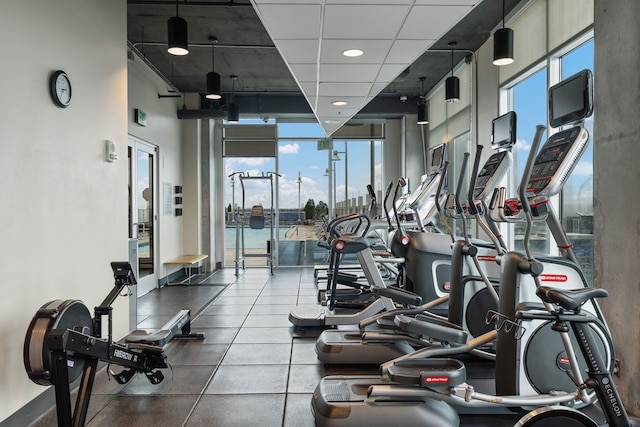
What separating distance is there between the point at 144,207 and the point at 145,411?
5001 millimetres

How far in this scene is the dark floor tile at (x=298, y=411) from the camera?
2777 mm

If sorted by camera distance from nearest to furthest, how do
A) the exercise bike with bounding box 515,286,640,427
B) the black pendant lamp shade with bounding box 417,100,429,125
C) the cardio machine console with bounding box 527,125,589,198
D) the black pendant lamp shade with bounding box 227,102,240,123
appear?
the exercise bike with bounding box 515,286,640,427 < the cardio machine console with bounding box 527,125,589,198 < the black pendant lamp shade with bounding box 227,102,240,123 < the black pendant lamp shade with bounding box 417,100,429,125

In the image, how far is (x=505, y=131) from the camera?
364 cm

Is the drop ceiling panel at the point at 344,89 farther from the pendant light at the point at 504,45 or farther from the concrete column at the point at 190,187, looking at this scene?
the concrete column at the point at 190,187

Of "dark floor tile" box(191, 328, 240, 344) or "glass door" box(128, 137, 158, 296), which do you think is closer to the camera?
"dark floor tile" box(191, 328, 240, 344)

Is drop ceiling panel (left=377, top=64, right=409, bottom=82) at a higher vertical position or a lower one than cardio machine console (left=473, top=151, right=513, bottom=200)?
higher

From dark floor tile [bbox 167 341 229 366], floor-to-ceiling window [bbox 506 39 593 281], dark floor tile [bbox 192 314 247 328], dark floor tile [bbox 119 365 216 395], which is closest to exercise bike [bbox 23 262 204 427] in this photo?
dark floor tile [bbox 119 365 216 395]

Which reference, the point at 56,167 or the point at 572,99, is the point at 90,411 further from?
the point at 572,99

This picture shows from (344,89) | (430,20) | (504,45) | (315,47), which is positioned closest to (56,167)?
(315,47)

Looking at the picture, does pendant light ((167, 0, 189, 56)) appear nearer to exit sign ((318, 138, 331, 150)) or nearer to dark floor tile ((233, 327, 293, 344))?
dark floor tile ((233, 327, 293, 344))

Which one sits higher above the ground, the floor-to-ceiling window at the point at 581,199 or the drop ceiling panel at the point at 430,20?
the drop ceiling panel at the point at 430,20

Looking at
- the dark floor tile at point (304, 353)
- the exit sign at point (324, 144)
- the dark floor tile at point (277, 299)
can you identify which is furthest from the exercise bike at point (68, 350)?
the exit sign at point (324, 144)

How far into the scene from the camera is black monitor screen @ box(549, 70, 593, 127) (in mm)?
2489

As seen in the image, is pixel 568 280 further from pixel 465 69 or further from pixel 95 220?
pixel 465 69
